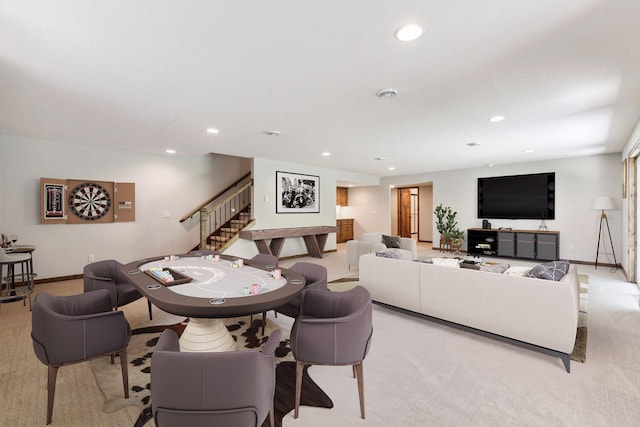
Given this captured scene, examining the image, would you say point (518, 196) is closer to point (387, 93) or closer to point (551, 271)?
point (551, 271)

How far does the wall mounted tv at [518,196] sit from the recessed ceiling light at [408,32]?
666cm

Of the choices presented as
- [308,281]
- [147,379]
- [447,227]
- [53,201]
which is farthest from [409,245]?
[53,201]

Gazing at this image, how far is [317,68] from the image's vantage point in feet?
7.82

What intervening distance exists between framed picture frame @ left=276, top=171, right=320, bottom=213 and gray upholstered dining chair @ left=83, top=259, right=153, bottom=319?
3992 millimetres

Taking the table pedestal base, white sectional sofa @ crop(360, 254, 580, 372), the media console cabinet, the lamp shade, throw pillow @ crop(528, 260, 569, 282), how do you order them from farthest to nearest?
the media console cabinet → the lamp shade → throw pillow @ crop(528, 260, 569, 282) → white sectional sofa @ crop(360, 254, 580, 372) → the table pedestal base

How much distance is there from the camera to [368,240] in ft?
20.4

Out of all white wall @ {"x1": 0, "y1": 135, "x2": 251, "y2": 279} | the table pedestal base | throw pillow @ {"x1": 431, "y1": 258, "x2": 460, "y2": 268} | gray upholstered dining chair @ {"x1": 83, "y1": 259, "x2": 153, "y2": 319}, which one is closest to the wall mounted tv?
throw pillow @ {"x1": 431, "y1": 258, "x2": 460, "y2": 268}

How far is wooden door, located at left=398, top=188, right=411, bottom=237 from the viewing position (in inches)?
424

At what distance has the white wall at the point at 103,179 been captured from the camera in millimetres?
4713

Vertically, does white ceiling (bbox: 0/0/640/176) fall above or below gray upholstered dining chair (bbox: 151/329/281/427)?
above

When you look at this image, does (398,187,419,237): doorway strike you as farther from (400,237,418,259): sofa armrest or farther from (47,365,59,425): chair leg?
(47,365,59,425): chair leg

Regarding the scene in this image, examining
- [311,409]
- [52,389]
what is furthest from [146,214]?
[311,409]

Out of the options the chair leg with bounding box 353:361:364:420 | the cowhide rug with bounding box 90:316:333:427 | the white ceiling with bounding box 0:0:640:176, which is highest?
the white ceiling with bounding box 0:0:640:176

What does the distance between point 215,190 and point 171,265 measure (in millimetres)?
4269
